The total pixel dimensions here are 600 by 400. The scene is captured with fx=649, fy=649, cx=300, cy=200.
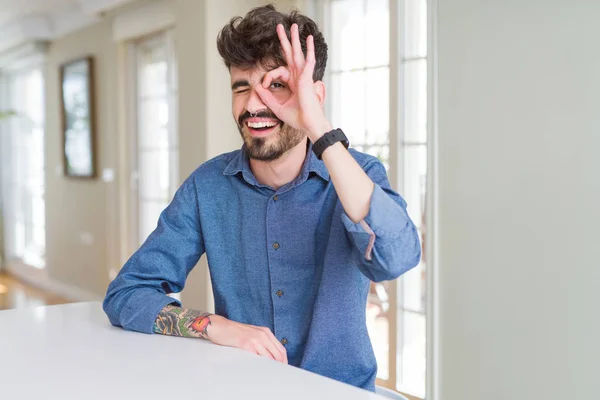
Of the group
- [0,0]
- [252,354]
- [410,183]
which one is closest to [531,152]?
[410,183]

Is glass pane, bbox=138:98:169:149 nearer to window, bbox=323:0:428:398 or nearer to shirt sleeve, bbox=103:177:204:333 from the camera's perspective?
window, bbox=323:0:428:398

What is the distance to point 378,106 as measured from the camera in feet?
10.9

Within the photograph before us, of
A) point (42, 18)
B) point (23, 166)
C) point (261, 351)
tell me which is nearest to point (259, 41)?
point (261, 351)

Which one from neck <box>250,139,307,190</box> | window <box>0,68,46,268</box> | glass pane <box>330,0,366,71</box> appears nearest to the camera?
neck <box>250,139,307,190</box>

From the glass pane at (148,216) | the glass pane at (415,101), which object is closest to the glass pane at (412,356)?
the glass pane at (415,101)

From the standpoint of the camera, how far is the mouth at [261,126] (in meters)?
1.44

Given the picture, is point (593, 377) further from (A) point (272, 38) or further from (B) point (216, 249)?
(A) point (272, 38)

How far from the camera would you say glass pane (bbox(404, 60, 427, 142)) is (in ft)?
9.98

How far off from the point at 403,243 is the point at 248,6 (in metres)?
2.98

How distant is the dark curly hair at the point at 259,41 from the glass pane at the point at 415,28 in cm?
164

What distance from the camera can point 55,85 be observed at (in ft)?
21.6

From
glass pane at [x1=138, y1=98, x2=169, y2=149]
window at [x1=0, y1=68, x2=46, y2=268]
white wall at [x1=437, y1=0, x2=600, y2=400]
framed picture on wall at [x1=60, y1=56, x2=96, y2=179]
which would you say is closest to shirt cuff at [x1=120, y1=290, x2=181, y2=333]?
white wall at [x1=437, y1=0, x2=600, y2=400]

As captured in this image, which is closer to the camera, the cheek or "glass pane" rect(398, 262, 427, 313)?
the cheek

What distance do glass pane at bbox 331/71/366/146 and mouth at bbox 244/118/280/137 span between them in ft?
6.58
